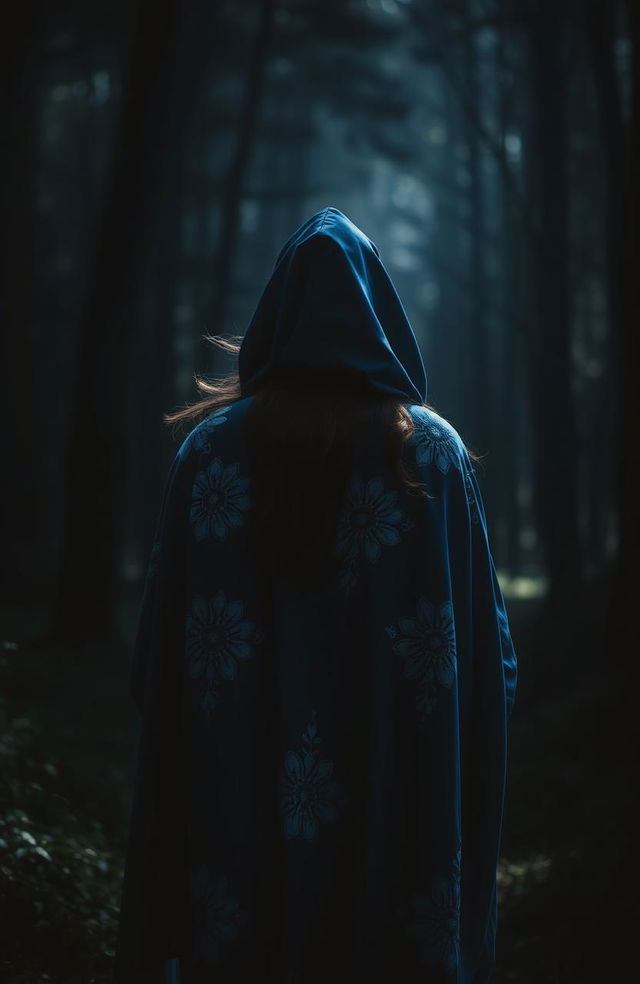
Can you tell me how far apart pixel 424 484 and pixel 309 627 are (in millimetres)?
474

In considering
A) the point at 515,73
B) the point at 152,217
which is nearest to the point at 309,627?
the point at 152,217

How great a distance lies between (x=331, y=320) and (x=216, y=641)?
894mm

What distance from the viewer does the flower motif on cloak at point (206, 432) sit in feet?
9.04

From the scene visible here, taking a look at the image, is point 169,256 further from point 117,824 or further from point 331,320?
point 331,320

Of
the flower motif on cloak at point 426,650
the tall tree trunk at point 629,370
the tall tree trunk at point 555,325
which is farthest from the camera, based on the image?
the tall tree trunk at point 555,325

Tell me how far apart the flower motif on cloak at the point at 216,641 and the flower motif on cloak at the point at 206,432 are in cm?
39

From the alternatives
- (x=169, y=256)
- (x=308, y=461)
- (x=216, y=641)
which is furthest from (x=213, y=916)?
(x=169, y=256)

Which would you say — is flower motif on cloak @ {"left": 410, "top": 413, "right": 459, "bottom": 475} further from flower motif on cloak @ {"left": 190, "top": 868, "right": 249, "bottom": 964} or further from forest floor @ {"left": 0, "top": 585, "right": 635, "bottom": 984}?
forest floor @ {"left": 0, "top": 585, "right": 635, "bottom": 984}

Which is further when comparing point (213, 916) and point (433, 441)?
point (433, 441)

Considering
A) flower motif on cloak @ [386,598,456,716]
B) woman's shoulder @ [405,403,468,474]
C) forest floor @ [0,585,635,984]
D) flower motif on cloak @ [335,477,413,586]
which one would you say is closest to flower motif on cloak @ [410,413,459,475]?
woman's shoulder @ [405,403,468,474]

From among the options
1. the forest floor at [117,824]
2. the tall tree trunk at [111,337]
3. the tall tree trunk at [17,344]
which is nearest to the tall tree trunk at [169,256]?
the tall tree trunk at [17,344]

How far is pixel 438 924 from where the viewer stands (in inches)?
99.6

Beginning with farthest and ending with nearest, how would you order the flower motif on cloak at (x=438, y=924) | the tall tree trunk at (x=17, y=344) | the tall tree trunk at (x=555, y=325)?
the tall tree trunk at (x=555, y=325), the tall tree trunk at (x=17, y=344), the flower motif on cloak at (x=438, y=924)

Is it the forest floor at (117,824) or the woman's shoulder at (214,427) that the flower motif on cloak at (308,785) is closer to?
the woman's shoulder at (214,427)
